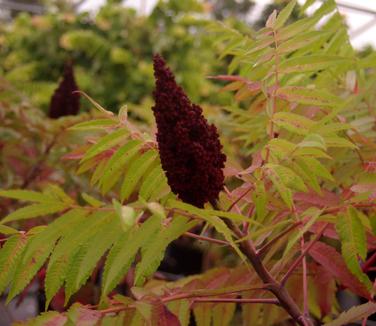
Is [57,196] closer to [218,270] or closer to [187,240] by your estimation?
[218,270]

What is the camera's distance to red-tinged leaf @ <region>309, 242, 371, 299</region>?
0.94 m

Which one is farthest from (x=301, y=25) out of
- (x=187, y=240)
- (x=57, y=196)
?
(x=187, y=240)

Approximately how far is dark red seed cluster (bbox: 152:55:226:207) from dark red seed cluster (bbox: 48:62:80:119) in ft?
3.80

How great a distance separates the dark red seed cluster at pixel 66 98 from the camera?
6.22 feet

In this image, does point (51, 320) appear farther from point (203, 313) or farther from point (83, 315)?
point (203, 313)

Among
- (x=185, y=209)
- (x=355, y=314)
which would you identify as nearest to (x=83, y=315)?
(x=185, y=209)

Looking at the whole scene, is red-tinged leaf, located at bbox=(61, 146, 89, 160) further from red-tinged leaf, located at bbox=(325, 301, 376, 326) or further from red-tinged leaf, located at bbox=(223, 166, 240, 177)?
red-tinged leaf, located at bbox=(325, 301, 376, 326)

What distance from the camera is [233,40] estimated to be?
123cm

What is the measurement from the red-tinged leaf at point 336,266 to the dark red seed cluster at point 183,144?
267mm

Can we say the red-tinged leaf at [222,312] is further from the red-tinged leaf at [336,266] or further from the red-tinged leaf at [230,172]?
the red-tinged leaf at [230,172]

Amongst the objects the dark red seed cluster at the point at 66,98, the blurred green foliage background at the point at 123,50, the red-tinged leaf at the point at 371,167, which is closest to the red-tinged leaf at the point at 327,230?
the red-tinged leaf at the point at 371,167

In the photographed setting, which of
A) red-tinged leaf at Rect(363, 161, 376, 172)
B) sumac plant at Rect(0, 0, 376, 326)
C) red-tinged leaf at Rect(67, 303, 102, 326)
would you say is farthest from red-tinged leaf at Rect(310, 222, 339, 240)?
red-tinged leaf at Rect(67, 303, 102, 326)

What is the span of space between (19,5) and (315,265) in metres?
9.95

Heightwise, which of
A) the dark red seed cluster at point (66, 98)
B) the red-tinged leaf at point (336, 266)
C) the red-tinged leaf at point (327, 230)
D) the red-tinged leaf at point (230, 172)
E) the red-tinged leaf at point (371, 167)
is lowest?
the red-tinged leaf at point (336, 266)
